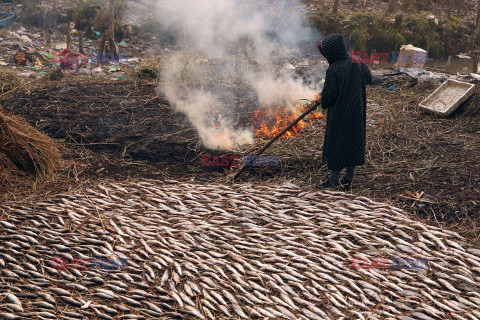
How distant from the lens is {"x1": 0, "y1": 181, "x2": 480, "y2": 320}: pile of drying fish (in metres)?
2.82

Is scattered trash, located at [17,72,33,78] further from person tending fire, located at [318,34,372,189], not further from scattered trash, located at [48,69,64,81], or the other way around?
person tending fire, located at [318,34,372,189]

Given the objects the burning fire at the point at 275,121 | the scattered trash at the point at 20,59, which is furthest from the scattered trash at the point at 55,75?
the burning fire at the point at 275,121

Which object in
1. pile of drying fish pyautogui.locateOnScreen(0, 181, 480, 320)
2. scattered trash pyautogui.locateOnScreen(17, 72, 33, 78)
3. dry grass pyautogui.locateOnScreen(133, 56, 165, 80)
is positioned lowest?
pile of drying fish pyautogui.locateOnScreen(0, 181, 480, 320)

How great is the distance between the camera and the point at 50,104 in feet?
22.0

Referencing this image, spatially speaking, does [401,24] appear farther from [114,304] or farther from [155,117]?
[114,304]

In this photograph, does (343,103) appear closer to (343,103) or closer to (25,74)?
(343,103)

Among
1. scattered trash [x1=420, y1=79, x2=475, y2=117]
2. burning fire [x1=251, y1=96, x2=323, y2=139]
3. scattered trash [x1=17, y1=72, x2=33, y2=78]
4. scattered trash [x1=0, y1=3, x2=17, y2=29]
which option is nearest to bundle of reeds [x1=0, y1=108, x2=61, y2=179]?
burning fire [x1=251, y1=96, x2=323, y2=139]

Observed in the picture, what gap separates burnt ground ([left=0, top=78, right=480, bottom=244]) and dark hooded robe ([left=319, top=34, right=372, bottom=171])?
447mm

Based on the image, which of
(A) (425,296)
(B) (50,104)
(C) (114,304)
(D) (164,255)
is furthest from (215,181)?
(B) (50,104)

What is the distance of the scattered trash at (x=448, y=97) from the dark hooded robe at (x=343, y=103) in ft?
A: 8.44

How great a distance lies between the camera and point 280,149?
17.7 feet

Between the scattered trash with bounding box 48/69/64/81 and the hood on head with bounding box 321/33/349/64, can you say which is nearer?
the hood on head with bounding box 321/33/349/64

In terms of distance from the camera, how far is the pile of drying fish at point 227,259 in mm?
2818

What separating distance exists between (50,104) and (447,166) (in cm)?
567
